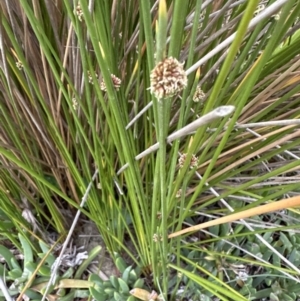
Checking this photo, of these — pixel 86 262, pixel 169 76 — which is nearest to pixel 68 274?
pixel 86 262

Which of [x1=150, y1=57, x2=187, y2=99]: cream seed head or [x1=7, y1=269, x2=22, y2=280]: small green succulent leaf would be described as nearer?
[x1=150, y1=57, x2=187, y2=99]: cream seed head

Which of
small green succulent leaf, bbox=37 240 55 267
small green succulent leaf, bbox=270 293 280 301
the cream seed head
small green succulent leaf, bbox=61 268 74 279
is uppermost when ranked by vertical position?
the cream seed head

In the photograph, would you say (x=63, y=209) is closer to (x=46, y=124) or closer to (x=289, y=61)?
(x=46, y=124)

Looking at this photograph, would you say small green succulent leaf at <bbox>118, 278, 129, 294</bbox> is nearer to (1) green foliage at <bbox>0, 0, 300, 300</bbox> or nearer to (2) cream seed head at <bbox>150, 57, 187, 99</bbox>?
(1) green foliage at <bbox>0, 0, 300, 300</bbox>

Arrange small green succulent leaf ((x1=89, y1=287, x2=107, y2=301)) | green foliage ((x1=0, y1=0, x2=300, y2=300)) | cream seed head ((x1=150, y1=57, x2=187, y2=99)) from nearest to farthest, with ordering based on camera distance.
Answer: cream seed head ((x1=150, y1=57, x2=187, y2=99)), green foliage ((x1=0, y1=0, x2=300, y2=300)), small green succulent leaf ((x1=89, y1=287, x2=107, y2=301))

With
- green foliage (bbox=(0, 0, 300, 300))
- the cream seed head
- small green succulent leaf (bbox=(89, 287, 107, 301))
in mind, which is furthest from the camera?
small green succulent leaf (bbox=(89, 287, 107, 301))

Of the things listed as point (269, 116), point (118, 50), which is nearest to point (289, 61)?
point (269, 116)

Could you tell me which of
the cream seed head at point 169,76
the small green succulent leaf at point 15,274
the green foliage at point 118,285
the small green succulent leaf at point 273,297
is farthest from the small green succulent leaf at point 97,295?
the cream seed head at point 169,76

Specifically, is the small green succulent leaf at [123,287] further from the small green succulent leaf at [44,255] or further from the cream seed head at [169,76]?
the cream seed head at [169,76]

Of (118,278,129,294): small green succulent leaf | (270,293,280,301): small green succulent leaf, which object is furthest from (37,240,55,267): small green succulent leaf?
(270,293,280,301): small green succulent leaf
